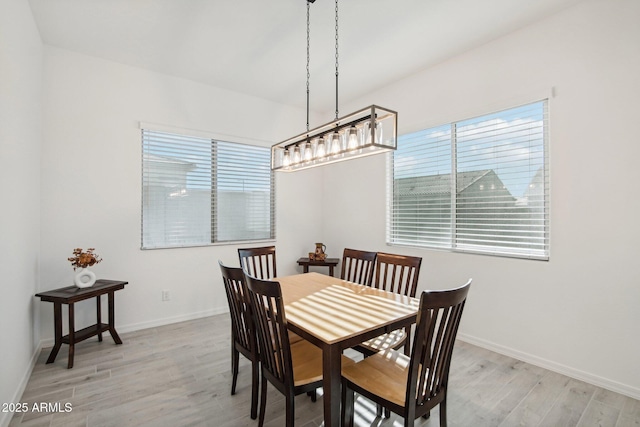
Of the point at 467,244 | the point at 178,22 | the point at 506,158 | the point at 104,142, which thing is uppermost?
the point at 178,22

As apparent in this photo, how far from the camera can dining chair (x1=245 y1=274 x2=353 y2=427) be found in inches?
58.1

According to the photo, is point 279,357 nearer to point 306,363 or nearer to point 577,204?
point 306,363

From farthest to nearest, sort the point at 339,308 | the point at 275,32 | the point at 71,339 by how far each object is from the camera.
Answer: the point at 275,32, the point at 71,339, the point at 339,308

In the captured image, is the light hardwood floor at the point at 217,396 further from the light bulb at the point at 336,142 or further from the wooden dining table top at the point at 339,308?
the light bulb at the point at 336,142

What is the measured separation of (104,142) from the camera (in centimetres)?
317

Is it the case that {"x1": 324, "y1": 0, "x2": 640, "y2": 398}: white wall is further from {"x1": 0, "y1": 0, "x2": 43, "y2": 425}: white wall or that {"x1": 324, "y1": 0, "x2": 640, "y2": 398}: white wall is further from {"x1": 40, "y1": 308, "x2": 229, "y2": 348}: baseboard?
{"x1": 0, "y1": 0, "x2": 43, "y2": 425}: white wall

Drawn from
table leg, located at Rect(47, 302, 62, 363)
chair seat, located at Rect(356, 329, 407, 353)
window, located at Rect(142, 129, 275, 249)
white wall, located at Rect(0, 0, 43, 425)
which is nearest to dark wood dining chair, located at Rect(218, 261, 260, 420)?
chair seat, located at Rect(356, 329, 407, 353)

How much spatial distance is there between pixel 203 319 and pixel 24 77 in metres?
2.85

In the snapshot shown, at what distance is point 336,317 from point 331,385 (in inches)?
15.3

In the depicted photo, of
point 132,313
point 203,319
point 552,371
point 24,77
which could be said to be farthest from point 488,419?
point 24,77

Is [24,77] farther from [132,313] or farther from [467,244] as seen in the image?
[467,244]

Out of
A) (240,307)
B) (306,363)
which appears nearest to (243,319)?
(240,307)

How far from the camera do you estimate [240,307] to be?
6.27 ft

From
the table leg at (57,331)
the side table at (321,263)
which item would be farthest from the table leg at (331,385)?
the side table at (321,263)
